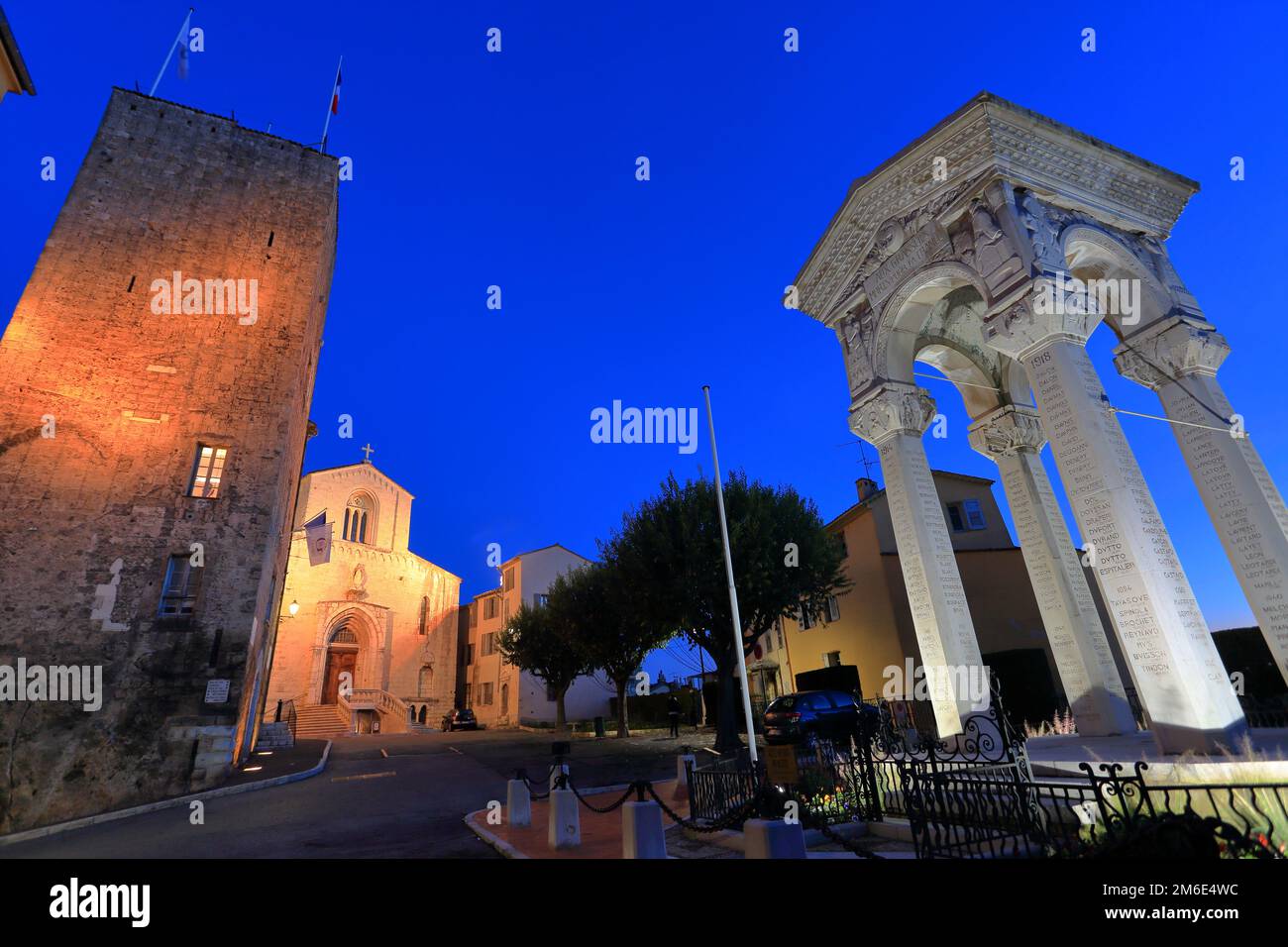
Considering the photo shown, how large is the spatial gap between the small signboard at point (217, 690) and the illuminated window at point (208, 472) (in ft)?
16.5

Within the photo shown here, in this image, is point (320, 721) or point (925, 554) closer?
point (925, 554)

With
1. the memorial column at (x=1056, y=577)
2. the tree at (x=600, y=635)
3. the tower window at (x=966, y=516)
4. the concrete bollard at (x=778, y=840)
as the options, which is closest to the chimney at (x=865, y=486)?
the tower window at (x=966, y=516)

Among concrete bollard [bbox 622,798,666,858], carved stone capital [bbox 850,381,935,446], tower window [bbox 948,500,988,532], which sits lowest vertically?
concrete bollard [bbox 622,798,666,858]

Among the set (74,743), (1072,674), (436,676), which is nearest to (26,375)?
(74,743)

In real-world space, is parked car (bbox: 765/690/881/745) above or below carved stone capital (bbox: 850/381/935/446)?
below

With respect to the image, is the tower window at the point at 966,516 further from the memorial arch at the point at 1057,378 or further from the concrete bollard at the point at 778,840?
the concrete bollard at the point at 778,840

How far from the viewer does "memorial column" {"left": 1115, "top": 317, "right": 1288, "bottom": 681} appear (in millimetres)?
9047

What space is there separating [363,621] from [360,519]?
8090mm

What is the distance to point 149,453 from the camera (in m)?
16.3

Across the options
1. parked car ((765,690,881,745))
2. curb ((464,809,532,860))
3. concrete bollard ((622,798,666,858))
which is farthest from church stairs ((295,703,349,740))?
concrete bollard ((622,798,666,858))

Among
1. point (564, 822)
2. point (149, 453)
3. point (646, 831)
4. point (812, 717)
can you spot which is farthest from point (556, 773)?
point (149, 453)

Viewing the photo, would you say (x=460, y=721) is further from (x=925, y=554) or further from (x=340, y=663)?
(x=925, y=554)

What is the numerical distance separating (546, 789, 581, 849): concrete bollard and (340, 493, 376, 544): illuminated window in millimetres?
41572

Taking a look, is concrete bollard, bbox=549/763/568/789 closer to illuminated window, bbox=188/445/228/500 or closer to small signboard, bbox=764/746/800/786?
small signboard, bbox=764/746/800/786
